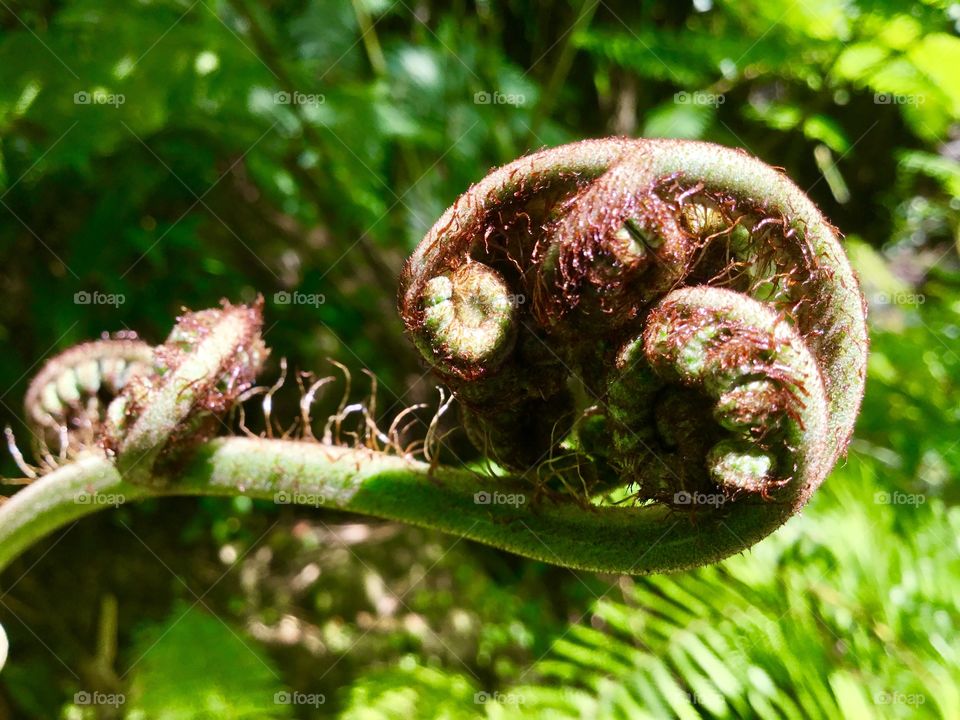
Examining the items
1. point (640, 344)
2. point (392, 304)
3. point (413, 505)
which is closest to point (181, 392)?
point (413, 505)

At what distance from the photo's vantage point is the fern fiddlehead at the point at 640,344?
73 cm

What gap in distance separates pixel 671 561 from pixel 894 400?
6.81 feet

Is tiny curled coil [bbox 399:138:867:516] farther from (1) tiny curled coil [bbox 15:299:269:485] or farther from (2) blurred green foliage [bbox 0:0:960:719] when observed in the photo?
(2) blurred green foliage [bbox 0:0:960:719]

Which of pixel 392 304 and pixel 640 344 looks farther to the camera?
pixel 392 304

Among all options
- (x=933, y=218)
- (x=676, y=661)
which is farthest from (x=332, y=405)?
(x=933, y=218)

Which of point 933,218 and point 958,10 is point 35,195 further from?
point 933,218

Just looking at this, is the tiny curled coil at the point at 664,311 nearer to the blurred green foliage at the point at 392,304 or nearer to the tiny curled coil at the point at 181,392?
the tiny curled coil at the point at 181,392

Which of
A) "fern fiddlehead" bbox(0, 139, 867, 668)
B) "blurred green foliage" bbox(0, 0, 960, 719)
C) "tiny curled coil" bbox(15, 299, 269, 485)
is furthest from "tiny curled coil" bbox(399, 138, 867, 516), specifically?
"blurred green foliage" bbox(0, 0, 960, 719)

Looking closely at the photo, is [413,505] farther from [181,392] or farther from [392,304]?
[392,304]

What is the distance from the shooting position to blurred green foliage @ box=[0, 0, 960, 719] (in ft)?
6.63

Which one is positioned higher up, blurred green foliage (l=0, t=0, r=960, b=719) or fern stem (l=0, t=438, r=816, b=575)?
blurred green foliage (l=0, t=0, r=960, b=719)

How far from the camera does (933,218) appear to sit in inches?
156

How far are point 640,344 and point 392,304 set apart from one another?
7.89 feet

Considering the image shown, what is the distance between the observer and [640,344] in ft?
2.53
